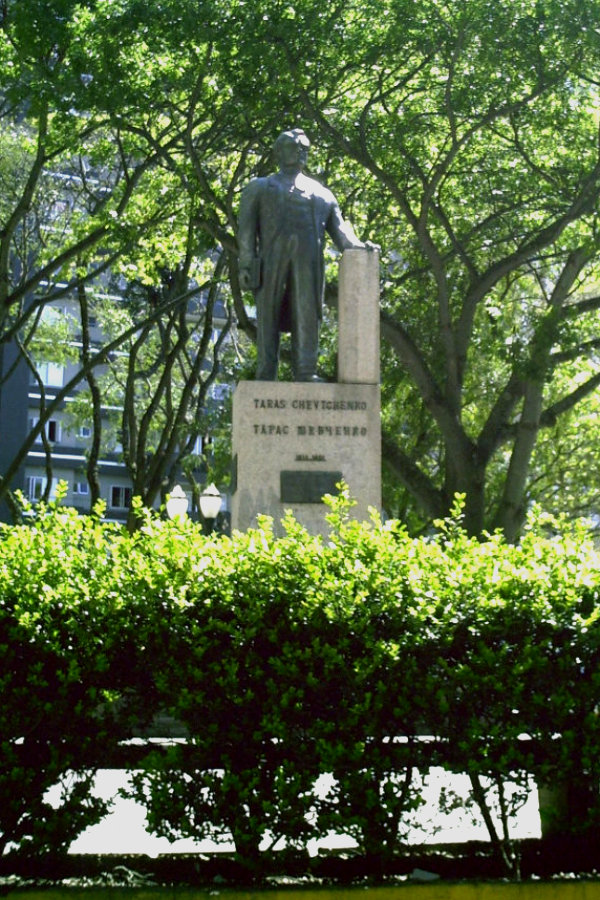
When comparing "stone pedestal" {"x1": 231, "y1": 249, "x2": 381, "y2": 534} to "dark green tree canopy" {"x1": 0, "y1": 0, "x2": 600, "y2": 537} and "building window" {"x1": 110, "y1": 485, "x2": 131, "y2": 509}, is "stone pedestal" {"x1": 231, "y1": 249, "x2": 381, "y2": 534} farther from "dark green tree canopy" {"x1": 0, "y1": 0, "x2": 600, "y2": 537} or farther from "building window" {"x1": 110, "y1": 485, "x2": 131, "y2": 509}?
"building window" {"x1": 110, "y1": 485, "x2": 131, "y2": 509}

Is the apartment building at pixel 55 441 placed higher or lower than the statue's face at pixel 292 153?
higher

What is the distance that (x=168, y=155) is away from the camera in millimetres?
19672

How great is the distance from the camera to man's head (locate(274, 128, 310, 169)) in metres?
11.4

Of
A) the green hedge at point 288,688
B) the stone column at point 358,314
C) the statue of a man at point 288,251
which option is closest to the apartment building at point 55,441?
the statue of a man at point 288,251

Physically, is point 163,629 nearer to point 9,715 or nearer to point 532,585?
point 9,715

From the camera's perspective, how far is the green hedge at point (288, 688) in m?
5.11

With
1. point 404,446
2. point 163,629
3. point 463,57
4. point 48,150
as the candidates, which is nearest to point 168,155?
point 48,150

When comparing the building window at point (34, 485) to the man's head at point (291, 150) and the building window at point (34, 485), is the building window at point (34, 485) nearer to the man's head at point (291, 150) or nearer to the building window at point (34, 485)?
the building window at point (34, 485)

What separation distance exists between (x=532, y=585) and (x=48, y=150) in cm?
1598

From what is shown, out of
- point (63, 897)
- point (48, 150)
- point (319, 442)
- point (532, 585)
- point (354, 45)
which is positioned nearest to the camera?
point (63, 897)

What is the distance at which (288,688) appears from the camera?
516 cm

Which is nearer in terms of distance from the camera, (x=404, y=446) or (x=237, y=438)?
(x=237, y=438)

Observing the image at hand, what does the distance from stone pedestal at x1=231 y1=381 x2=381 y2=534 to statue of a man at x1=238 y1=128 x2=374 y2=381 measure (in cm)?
45

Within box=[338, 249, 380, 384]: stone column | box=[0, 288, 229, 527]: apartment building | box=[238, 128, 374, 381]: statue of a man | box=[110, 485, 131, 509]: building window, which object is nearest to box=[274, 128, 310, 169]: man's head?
box=[238, 128, 374, 381]: statue of a man
